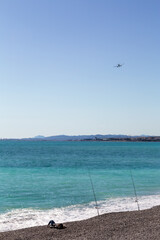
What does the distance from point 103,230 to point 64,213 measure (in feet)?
14.6

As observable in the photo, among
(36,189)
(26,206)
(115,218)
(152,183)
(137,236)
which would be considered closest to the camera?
(137,236)

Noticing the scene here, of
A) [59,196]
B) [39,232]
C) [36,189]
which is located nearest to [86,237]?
[39,232]

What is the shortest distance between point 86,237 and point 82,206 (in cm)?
645

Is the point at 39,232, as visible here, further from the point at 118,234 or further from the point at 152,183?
the point at 152,183

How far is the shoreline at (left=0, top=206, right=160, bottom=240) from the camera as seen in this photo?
10398mm

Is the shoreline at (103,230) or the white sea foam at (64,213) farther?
the white sea foam at (64,213)

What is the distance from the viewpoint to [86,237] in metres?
10.4

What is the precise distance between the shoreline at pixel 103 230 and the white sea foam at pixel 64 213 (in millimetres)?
1565

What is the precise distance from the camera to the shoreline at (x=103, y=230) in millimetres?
10398

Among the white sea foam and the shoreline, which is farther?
the white sea foam

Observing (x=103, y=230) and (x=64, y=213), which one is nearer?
(x=103, y=230)

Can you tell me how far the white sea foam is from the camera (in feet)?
44.2

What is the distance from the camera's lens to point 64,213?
1527cm

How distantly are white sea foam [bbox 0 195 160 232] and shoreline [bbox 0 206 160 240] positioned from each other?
157cm
